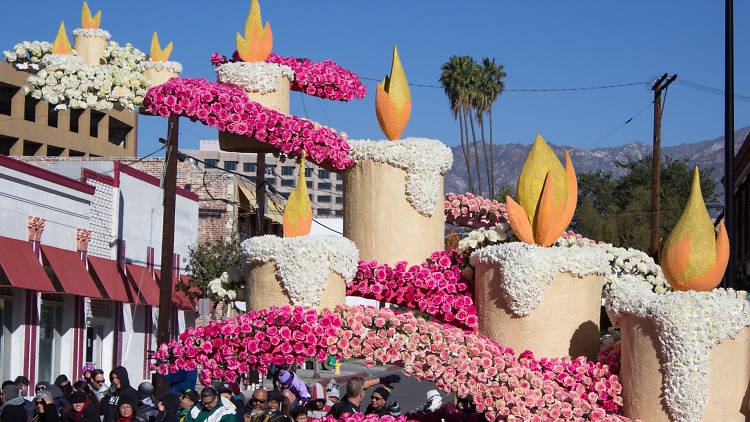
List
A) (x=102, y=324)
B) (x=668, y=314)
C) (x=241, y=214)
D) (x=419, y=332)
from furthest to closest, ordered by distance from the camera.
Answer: (x=241, y=214) → (x=102, y=324) → (x=419, y=332) → (x=668, y=314)

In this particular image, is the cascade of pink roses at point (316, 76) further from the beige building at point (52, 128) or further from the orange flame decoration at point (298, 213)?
the beige building at point (52, 128)

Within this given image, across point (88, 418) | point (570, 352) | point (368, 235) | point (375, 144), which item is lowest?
point (88, 418)

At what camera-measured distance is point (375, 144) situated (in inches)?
414

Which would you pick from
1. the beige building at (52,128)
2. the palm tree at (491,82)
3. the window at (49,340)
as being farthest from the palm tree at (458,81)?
the window at (49,340)

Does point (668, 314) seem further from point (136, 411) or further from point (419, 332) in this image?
point (136, 411)

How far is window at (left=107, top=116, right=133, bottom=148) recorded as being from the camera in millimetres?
62125

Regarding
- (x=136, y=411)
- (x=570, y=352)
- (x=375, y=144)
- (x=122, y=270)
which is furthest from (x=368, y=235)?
(x=122, y=270)

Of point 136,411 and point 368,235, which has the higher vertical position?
point 368,235

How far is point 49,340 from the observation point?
2272 centimetres

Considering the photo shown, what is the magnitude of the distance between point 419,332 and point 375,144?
7.89ft

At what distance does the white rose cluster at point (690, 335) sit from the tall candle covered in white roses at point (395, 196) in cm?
298

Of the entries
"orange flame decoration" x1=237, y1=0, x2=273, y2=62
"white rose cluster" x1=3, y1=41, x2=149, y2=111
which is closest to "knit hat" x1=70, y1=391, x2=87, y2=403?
"white rose cluster" x1=3, y1=41, x2=149, y2=111

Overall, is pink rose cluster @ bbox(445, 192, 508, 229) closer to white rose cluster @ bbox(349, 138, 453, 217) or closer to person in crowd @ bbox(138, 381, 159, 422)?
white rose cluster @ bbox(349, 138, 453, 217)

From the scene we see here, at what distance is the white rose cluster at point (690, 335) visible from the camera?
811 cm
